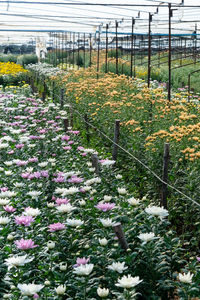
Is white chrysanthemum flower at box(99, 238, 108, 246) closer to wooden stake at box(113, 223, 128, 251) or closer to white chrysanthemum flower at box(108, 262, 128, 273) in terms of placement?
wooden stake at box(113, 223, 128, 251)

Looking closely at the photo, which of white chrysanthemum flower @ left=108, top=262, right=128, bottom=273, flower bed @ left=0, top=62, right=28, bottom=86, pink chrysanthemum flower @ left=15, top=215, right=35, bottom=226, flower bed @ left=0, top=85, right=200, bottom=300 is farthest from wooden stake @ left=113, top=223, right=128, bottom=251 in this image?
flower bed @ left=0, top=62, right=28, bottom=86

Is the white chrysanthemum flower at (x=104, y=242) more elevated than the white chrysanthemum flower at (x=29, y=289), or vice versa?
the white chrysanthemum flower at (x=104, y=242)

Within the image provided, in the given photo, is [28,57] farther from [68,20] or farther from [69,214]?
[69,214]

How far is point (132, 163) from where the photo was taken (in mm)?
5066

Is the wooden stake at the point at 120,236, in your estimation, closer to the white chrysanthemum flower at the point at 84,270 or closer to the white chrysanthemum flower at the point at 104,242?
the white chrysanthemum flower at the point at 104,242

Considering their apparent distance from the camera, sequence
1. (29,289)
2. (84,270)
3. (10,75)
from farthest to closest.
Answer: (10,75)
(84,270)
(29,289)

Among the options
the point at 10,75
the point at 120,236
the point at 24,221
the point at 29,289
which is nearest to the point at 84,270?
the point at 29,289

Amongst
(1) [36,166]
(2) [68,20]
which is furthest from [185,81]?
(1) [36,166]

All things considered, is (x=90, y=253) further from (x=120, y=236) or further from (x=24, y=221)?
(x=24, y=221)

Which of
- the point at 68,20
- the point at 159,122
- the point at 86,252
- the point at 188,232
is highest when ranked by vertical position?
the point at 68,20

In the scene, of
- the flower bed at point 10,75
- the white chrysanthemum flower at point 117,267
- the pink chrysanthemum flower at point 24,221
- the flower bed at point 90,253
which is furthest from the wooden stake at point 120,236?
the flower bed at point 10,75

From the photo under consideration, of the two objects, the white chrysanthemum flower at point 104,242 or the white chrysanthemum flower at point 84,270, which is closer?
the white chrysanthemum flower at point 84,270

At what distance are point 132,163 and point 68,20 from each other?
11.9 m

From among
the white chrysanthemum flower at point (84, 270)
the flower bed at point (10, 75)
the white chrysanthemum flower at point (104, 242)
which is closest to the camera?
the white chrysanthemum flower at point (84, 270)
